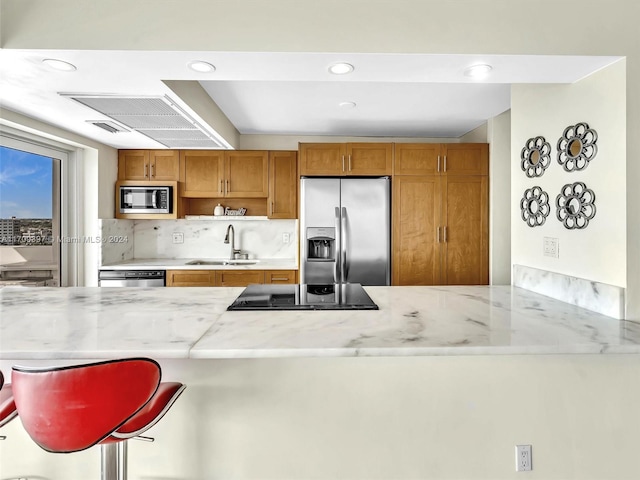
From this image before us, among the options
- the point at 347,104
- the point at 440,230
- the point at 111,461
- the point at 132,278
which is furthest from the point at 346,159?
the point at 111,461

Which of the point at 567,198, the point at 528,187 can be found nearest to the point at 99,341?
the point at 567,198

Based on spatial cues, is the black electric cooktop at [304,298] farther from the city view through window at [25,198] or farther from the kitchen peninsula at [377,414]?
the city view through window at [25,198]

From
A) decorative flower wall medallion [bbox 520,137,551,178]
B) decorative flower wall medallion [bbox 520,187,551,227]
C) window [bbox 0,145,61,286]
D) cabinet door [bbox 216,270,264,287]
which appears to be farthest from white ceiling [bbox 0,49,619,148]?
cabinet door [bbox 216,270,264,287]

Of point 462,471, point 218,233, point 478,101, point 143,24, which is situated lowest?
point 462,471

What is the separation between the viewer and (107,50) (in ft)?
5.24

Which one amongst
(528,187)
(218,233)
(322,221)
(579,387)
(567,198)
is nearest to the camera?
(579,387)

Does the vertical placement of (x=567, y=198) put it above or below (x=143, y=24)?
below

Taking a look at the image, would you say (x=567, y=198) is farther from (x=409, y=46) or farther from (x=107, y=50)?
(x=107, y=50)

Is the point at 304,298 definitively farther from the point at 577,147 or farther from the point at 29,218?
the point at 29,218

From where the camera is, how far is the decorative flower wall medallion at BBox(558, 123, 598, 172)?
5.55 feet

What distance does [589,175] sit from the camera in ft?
5.62

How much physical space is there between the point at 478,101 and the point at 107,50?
2.73 metres

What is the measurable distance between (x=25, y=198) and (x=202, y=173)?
60.7 inches

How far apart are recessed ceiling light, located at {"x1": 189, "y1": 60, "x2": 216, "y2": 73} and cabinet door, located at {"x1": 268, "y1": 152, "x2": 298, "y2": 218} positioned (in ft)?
7.53
